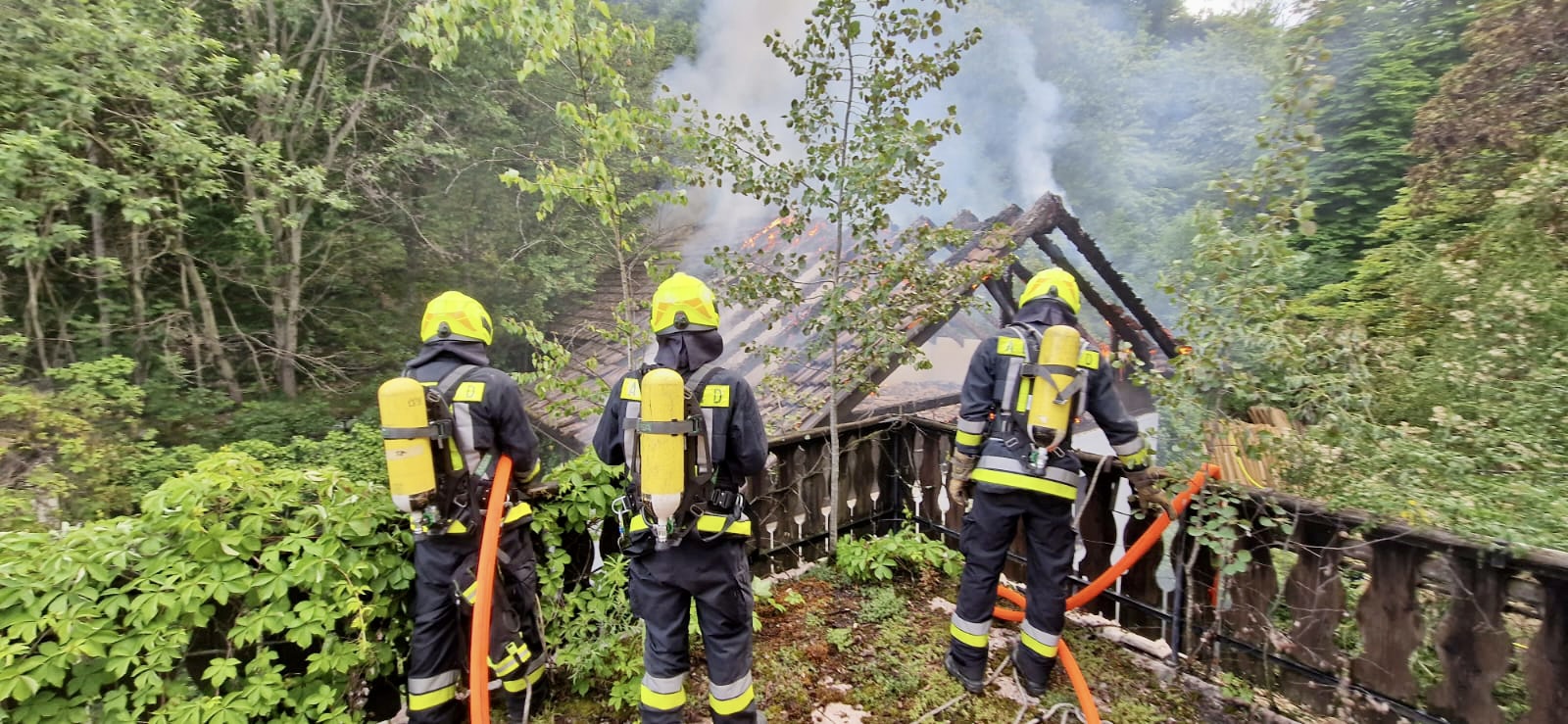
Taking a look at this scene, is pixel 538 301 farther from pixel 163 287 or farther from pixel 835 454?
pixel 835 454

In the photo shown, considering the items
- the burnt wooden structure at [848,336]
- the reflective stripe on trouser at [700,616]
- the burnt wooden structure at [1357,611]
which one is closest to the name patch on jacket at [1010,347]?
the burnt wooden structure at [1357,611]

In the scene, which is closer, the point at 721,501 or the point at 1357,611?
the point at 721,501

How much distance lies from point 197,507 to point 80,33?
20.9ft

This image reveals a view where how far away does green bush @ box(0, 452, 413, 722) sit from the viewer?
1920mm

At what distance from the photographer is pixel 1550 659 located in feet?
7.49

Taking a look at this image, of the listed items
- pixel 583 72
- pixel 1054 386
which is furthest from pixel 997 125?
pixel 1054 386

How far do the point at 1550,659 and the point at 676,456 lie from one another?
11.1 ft

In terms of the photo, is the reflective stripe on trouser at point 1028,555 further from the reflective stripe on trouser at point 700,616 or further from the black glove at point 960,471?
the reflective stripe on trouser at point 700,616

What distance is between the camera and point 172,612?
206 centimetres

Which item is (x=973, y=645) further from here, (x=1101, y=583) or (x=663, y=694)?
(x=663, y=694)

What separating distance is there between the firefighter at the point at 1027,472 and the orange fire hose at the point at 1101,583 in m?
0.09

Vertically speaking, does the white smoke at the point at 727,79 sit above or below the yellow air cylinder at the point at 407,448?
above

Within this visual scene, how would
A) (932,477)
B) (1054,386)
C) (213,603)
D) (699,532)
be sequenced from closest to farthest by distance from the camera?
1. (213,603)
2. (699,532)
3. (1054,386)
4. (932,477)

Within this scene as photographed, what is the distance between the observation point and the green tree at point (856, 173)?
4.00 meters
